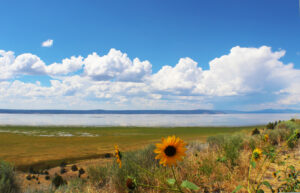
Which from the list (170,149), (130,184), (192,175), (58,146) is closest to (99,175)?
(192,175)

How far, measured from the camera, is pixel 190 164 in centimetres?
627

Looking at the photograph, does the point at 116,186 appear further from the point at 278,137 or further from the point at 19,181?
the point at 278,137

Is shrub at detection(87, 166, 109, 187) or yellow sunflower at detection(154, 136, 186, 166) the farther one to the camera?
shrub at detection(87, 166, 109, 187)

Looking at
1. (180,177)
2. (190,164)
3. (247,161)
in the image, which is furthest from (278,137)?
(180,177)

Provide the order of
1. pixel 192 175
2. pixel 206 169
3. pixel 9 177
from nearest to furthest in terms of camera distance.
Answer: pixel 192 175
pixel 206 169
pixel 9 177

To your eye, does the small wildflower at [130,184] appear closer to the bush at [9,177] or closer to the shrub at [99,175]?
the shrub at [99,175]

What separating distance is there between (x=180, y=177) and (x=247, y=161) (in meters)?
2.46

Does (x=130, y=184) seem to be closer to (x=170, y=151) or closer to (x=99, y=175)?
(x=170, y=151)

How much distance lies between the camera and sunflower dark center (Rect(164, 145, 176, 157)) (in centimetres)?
271

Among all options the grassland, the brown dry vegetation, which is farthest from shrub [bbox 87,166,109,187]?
the grassland

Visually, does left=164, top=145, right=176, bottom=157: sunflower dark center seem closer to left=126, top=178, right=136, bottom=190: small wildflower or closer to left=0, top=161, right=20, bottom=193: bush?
left=126, top=178, right=136, bottom=190: small wildflower

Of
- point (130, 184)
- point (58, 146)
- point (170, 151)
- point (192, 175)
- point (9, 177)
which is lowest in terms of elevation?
point (58, 146)

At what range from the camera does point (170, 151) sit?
2.73m

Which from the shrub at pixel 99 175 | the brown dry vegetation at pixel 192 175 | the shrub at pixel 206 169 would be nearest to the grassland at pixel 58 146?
the shrub at pixel 99 175
